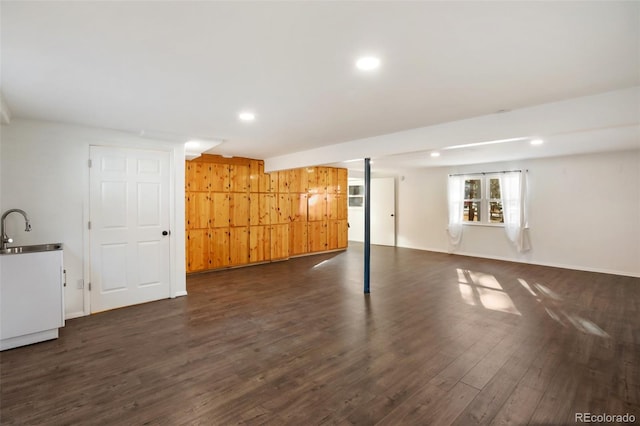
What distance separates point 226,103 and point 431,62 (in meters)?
1.98

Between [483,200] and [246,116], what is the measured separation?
6.66 meters

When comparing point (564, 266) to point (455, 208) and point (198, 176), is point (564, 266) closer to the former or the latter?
point (455, 208)

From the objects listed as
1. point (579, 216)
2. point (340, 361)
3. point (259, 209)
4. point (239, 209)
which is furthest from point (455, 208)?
point (340, 361)

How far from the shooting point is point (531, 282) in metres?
5.39

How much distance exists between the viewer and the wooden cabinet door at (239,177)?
666cm

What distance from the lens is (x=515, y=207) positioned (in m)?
7.06

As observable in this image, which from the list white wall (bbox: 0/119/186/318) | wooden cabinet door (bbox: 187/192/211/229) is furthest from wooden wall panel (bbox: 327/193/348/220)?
white wall (bbox: 0/119/186/318)

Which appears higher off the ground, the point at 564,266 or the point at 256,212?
the point at 256,212

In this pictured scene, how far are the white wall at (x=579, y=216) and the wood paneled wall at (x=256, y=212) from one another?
3.75 m

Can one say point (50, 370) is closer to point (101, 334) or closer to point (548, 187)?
point (101, 334)

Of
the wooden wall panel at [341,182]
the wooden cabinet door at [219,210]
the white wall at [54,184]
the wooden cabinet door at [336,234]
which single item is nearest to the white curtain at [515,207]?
the wooden wall panel at [341,182]

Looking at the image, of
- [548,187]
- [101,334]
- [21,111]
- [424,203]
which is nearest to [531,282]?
[548,187]

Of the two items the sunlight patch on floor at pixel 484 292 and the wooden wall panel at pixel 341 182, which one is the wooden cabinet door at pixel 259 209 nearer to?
the wooden wall panel at pixel 341 182

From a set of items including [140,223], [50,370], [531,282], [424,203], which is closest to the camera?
[50,370]
